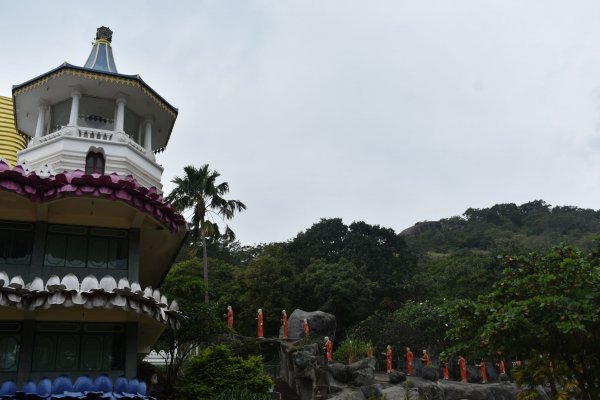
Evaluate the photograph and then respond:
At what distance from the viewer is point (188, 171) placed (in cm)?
3152

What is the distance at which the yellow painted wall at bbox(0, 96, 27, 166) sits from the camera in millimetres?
21203

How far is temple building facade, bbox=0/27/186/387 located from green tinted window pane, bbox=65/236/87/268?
24 millimetres

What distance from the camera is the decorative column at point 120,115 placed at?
55.7 ft

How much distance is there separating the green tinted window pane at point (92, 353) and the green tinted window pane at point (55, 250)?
2.01m

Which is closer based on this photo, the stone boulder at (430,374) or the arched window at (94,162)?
the arched window at (94,162)

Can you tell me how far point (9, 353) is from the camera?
12.8 metres

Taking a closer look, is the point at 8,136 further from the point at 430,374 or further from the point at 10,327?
the point at 430,374

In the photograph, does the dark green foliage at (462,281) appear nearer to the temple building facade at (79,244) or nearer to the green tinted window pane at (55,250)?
the temple building facade at (79,244)

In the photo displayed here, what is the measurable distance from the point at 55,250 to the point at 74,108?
5233 millimetres

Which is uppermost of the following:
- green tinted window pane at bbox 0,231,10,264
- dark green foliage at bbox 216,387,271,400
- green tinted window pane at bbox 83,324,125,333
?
green tinted window pane at bbox 0,231,10,264

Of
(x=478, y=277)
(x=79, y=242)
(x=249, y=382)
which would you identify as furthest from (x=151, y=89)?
(x=478, y=277)

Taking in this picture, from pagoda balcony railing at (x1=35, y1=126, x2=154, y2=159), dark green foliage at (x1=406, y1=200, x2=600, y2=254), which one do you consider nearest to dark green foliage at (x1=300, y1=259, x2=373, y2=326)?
pagoda balcony railing at (x1=35, y1=126, x2=154, y2=159)

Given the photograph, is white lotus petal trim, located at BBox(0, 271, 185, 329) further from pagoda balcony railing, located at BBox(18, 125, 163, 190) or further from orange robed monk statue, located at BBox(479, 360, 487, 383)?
orange robed monk statue, located at BBox(479, 360, 487, 383)

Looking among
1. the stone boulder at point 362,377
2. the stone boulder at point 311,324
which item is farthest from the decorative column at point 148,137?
the stone boulder at point 311,324
